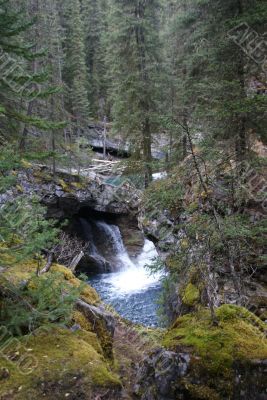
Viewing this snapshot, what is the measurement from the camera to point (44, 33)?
77.3 ft

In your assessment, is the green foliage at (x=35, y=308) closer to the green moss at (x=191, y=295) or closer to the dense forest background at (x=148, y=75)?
the dense forest background at (x=148, y=75)

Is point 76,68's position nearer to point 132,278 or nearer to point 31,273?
point 132,278

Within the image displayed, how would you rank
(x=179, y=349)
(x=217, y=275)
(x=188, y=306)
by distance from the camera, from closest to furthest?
(x=179, y=349)
(x=188, y=306)
(x=217, y=275)

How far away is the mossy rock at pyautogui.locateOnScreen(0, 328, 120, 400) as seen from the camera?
191 inches

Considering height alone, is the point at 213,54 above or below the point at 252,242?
above

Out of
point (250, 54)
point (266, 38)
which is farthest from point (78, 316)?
point (266, 38)

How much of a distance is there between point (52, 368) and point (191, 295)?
5569 millimetres

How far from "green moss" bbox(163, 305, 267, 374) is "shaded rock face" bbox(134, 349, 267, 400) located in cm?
13

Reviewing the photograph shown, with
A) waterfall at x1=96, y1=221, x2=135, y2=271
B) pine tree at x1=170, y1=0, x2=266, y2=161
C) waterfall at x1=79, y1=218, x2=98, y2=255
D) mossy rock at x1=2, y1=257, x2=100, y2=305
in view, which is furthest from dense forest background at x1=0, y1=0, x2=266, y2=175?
waterfall at x1=96, y1=221, x2=135, y2=271

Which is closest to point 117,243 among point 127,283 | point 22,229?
point 127,283

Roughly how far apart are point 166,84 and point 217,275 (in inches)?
633

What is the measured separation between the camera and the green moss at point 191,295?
9773 mm

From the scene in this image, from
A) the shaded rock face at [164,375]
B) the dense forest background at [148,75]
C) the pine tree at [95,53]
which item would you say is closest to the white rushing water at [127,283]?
the dense forest background at [148,75]

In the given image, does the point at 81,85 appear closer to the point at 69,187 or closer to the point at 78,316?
the point at 69,187
